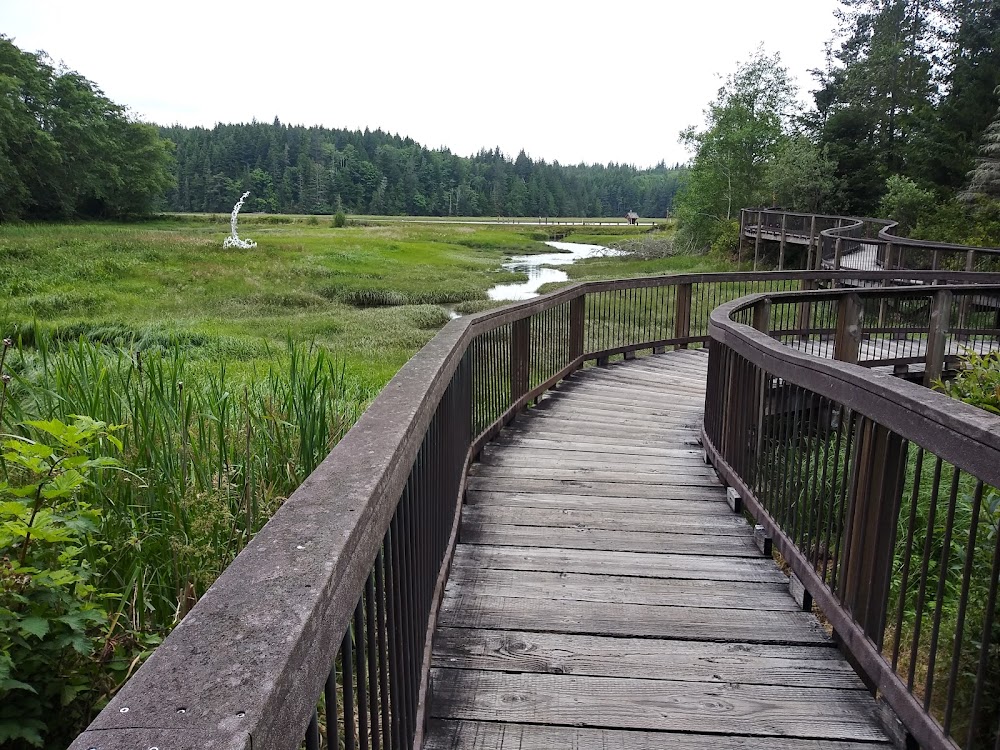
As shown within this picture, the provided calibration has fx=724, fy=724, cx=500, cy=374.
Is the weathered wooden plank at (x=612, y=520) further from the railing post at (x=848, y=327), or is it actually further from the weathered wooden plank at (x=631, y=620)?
the railing post at (x=848, y=327)

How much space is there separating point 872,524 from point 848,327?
5084mm

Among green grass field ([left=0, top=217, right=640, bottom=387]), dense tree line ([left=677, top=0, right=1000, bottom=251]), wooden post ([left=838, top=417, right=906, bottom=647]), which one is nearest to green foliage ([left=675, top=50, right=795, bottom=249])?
dense tree line ([left=677, top=0, right=1000, bottom=251])

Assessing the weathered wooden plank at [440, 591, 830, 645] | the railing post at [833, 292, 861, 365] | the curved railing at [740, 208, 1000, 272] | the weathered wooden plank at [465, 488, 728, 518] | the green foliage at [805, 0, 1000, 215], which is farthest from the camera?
the green foliage at [805, 0, 1000, 215]

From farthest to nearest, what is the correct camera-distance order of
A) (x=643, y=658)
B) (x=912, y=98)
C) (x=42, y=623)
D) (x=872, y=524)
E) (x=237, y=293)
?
(x=912, y=98) < (x=237, y=293) < (x=643, y=658) < (x=872, y=524) < (x=42, y=623)

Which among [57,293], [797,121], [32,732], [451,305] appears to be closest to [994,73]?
[797,121]

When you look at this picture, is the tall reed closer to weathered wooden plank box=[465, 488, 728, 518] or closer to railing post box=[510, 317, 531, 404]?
weathered wooden plank box=[465, 488, 728, 518]

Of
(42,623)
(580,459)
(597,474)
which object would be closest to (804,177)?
(580,459)

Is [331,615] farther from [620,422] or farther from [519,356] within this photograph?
[620,422]

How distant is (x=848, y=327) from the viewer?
734 centimetres

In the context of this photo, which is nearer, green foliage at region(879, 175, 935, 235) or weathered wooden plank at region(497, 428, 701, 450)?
weathered wooden plank at region(497, 428, 701, 450)

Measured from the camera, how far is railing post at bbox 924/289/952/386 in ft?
26.1

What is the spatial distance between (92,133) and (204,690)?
7413cm

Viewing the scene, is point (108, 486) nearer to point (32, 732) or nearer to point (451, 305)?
point (32, 732)

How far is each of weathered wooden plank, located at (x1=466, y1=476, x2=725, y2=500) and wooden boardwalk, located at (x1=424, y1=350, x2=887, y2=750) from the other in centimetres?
2
